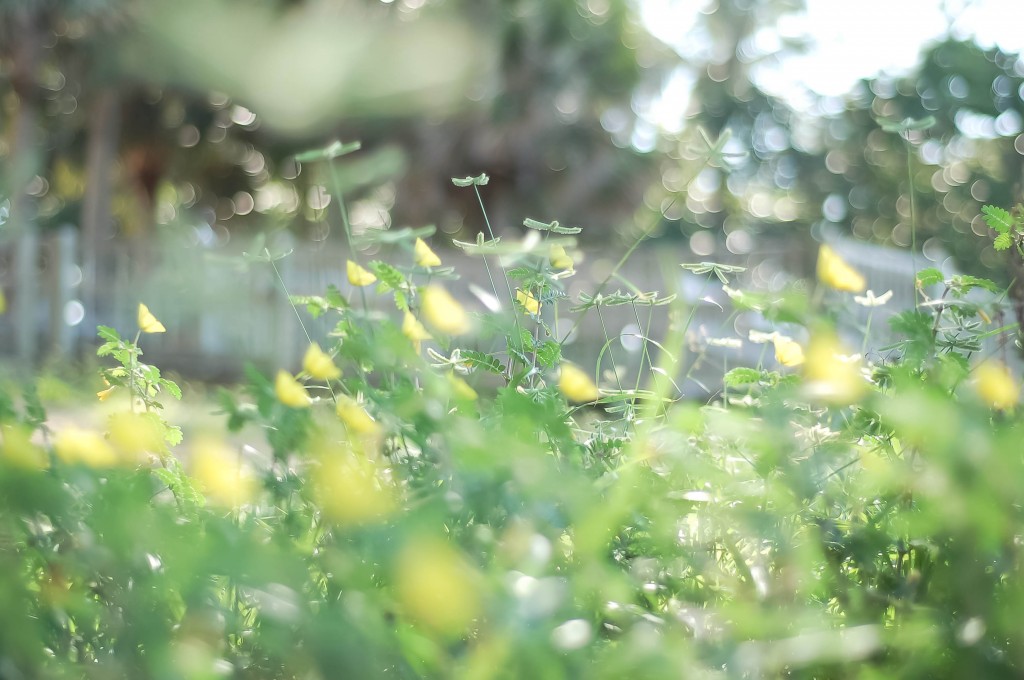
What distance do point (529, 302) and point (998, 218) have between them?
1.97 feet

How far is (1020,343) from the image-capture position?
1262 mm

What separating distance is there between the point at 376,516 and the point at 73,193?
2637 centimetres

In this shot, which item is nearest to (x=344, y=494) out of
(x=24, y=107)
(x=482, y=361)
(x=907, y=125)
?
(x=482, y=361)

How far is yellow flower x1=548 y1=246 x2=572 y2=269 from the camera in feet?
4.32

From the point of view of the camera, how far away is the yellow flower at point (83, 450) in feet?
3.03

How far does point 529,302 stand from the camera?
135 centimetres

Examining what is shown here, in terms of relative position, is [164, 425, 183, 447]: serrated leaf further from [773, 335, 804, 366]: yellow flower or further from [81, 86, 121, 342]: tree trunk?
[81, 86, 121, 342]: tree trunk

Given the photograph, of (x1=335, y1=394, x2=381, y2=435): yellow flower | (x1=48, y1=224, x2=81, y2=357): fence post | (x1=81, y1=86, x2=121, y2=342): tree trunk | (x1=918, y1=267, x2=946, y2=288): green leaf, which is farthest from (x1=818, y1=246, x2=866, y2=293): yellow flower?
(x1=81, y1=86, x2=121, y2=342): tree trunk

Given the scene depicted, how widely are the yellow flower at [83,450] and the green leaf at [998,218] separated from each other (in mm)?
1050

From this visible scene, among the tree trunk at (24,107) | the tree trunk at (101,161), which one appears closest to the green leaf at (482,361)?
the tree trunk at (24,107)

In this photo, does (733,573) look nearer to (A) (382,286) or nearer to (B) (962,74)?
(A) (382,286)

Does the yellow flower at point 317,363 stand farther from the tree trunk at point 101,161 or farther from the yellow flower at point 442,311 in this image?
the tree trunk at point 101,161

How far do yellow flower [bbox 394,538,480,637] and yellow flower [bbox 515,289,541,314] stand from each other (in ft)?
2.26

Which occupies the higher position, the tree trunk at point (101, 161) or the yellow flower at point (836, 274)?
the yellow flower at point (836, 274)
